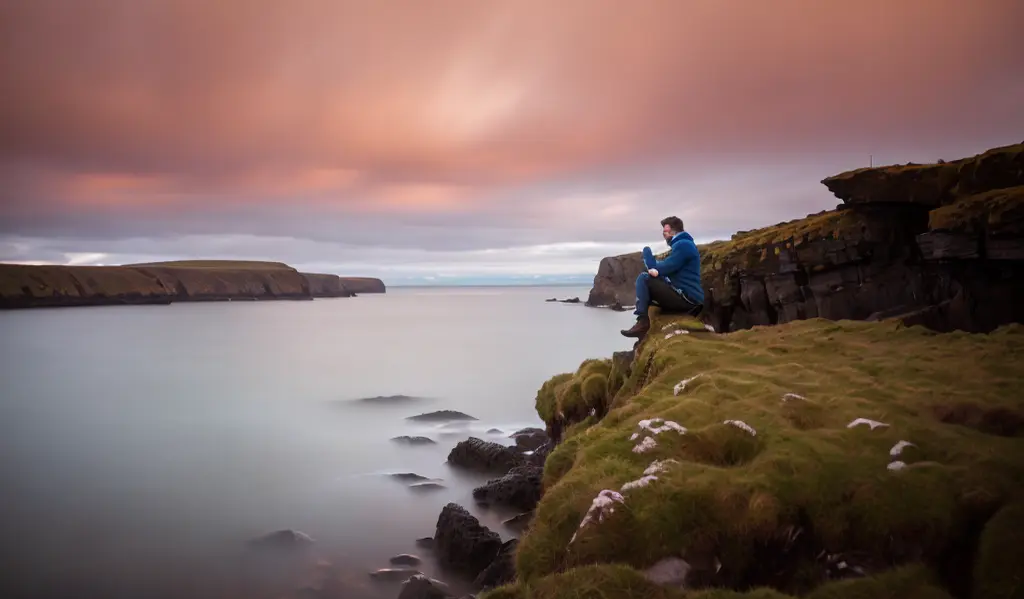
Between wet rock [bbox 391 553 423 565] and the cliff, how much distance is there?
16710 millimetres

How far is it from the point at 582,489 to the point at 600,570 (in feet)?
6.33

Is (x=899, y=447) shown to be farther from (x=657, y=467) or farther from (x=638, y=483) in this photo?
(x=638, y=483)

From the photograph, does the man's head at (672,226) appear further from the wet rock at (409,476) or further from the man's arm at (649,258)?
the wet rock at (409,476)

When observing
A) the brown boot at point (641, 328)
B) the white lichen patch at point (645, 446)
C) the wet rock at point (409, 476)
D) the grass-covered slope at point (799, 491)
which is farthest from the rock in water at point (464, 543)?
the white lichen patch at point (645, 446)

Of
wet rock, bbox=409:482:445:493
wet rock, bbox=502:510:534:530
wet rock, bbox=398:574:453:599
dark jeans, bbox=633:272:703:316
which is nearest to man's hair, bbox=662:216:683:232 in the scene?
dark jeans, bbox=633:272:703:316

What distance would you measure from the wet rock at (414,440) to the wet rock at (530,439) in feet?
16.9

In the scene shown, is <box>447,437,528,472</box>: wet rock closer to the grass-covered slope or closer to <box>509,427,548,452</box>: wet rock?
<box>509,427,548,452</box>: wet rock

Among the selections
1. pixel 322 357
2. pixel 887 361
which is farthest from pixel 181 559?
pixel 322 357

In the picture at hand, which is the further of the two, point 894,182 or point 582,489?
point 894,182

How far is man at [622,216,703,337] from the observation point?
18.8m

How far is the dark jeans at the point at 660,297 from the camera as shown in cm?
1966

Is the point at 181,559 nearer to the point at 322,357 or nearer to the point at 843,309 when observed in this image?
the point at 843,309

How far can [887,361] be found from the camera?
14.2m

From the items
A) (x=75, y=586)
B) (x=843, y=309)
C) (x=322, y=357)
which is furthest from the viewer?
(x=322, y=357)
